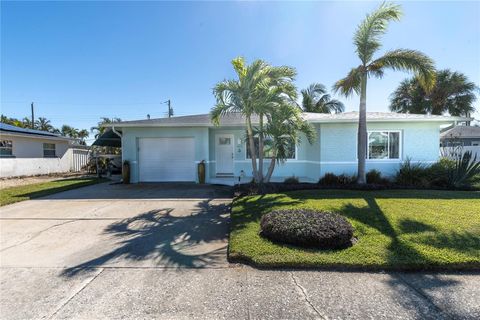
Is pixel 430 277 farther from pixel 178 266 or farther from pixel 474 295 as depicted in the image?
pixel 178 266

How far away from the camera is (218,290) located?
2.99 m

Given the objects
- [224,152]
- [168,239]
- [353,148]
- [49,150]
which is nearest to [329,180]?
[353,148]

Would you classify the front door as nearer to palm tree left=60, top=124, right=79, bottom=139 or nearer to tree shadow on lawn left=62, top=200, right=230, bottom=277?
tree shadow on lawn left=62, top=200, right=230, bottom=277

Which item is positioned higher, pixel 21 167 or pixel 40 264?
pixel 21 167

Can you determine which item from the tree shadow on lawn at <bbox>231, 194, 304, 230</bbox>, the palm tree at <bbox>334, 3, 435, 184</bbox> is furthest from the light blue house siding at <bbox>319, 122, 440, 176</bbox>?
the tree shadow on lawn at <bbox>231, 194, 304, 230</bbox>

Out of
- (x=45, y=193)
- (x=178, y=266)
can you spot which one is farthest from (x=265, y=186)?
(x=45, y=193)

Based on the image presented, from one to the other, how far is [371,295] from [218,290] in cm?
182

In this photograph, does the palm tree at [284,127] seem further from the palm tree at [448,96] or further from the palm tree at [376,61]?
the palm tree at [448,96]

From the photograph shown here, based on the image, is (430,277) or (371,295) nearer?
(371,295)

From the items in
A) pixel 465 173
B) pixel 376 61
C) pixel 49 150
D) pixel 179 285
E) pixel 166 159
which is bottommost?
pixel 179 285

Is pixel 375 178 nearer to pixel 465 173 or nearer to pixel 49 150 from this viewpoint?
pixel 465 173

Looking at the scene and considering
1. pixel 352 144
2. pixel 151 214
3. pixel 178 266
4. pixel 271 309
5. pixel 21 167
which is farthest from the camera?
pixel 21 167

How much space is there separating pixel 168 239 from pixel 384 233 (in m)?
4.11

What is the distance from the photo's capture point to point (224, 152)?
12703 mm
